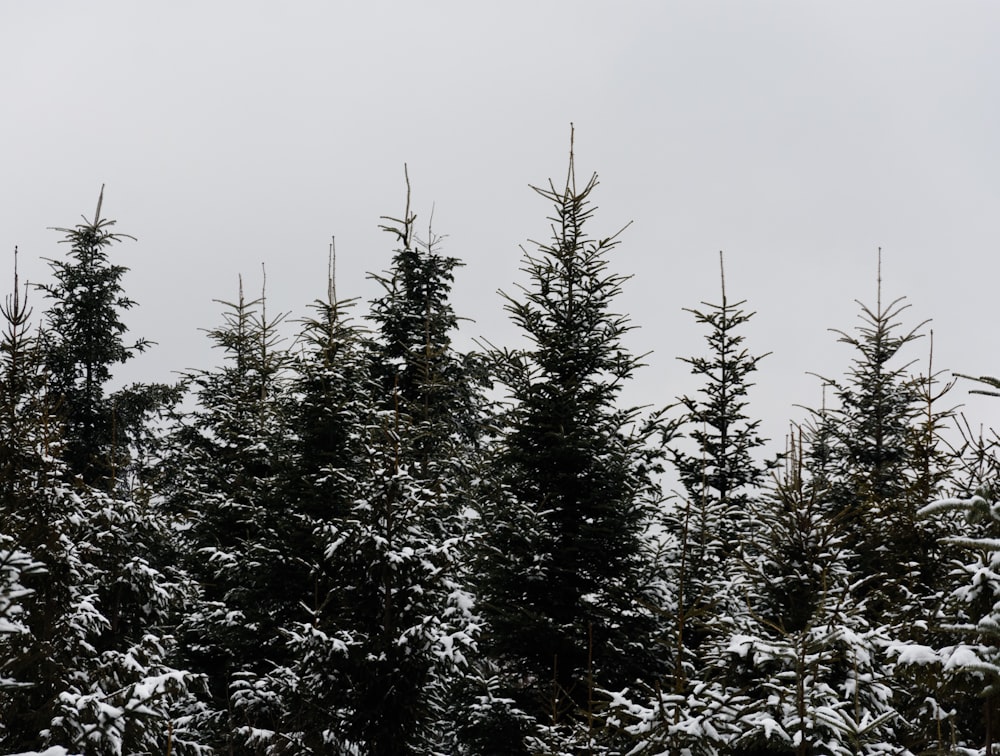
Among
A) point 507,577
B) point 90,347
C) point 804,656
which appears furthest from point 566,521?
point 90,347

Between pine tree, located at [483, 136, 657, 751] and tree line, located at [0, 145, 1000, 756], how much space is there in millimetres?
53

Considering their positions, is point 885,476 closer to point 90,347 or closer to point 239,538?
point 239,538

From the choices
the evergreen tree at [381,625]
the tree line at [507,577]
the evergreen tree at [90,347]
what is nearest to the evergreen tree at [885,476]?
the tree line at [507,577]

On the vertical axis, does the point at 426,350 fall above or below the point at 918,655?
above

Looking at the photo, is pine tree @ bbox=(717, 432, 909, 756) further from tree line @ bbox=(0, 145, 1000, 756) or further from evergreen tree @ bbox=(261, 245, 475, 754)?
evergreen tree @ bbox=(261, 245, 475, 754)

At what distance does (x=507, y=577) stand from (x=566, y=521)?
4.68 ft

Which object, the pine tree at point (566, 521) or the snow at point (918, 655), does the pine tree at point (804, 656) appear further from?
the pine tree at point (566, 521)

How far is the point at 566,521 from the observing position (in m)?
14.7

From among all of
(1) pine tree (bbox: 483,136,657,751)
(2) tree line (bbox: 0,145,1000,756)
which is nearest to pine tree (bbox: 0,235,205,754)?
(2) tree line (bbox: 0,145,1000,756)

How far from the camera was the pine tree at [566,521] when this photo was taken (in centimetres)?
1375

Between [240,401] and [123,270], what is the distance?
31.6ft

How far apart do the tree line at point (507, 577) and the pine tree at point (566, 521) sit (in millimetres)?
53

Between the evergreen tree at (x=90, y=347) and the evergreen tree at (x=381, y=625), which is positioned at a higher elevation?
the evergreen tree at (x=90, y=347)

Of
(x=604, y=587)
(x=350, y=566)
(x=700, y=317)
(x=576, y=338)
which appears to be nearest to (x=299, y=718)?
(x=350, y=566)
